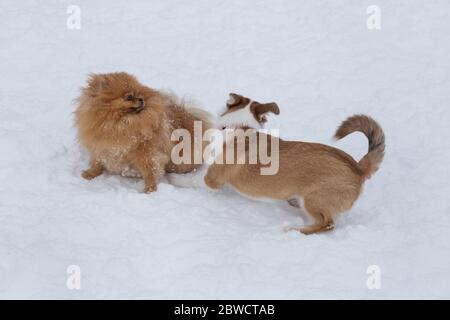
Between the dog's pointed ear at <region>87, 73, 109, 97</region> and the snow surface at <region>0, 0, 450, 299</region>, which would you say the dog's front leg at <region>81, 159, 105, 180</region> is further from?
the dog's pointed ear at <region>87, 73, 109, 97</region>

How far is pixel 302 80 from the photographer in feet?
24.0

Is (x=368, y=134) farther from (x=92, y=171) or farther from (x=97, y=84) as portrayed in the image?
(x=92, y=171)

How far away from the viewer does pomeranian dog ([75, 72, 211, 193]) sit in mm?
4828

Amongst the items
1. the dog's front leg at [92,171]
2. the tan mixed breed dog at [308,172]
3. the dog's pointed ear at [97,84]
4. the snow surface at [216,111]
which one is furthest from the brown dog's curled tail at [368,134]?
the dog's front leg at [92,171]

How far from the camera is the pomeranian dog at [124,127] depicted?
483 cm

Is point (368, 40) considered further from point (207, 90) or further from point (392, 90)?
point (207, 90)

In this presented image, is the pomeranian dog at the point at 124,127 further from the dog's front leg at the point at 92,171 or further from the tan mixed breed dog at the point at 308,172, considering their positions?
the tan mixed breed dog at the point at 308,172

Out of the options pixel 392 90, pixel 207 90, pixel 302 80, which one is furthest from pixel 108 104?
pixel 392 90

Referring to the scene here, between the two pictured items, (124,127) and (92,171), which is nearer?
(124,127)

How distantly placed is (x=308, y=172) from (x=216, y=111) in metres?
2.22

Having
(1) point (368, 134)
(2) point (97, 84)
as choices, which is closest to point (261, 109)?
(1) point (368, 134)

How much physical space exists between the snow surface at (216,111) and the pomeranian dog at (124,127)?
23cm

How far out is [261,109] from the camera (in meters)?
4.93
